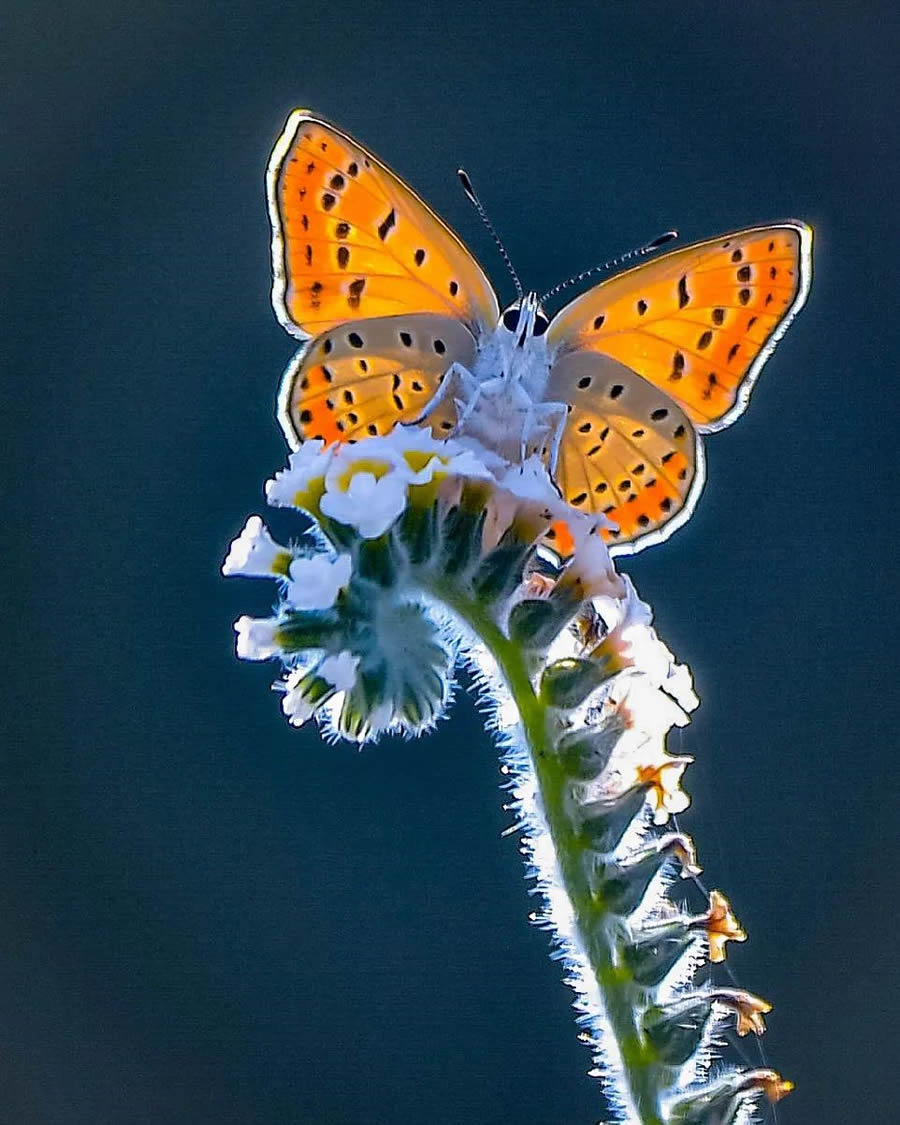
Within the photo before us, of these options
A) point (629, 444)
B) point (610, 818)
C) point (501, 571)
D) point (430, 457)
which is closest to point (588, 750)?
point (610, 818)

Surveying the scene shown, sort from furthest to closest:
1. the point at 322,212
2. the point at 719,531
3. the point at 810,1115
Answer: the point at 719,531, the point at 810,1115, the point at 322,212

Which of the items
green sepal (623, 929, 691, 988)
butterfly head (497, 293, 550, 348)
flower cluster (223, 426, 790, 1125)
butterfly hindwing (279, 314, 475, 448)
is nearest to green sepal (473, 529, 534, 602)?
flower cluster (223, 426, 790, 1125)

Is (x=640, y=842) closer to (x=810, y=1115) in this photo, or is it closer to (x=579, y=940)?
(x=579, y=940)

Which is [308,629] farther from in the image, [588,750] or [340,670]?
[588,750]

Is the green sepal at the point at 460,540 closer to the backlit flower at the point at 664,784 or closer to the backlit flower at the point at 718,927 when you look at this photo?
the backlit flower at the point at 664,784

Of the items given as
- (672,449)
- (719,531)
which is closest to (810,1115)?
(719,531)

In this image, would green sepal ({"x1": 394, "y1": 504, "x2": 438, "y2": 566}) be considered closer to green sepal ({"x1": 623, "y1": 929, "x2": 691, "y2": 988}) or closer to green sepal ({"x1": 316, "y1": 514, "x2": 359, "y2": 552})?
green sepal ({"x1": 316, "y1": 514, "x2": 359, "y2": 552})

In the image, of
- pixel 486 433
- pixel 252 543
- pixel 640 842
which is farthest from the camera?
pixel 486 433
